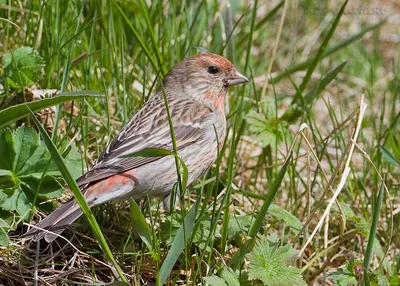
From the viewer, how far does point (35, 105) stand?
3.62 metres

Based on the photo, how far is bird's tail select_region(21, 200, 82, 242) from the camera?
11.7ft

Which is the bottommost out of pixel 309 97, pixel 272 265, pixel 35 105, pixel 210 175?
pixel 210 175

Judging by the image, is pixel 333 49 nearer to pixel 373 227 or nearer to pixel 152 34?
pixel 152 34

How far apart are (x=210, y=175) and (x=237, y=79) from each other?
25.1 inches

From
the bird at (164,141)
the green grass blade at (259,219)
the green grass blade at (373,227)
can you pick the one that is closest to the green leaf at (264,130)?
the bird at (164,141)

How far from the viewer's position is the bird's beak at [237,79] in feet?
15.7

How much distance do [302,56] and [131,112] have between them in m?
2.53

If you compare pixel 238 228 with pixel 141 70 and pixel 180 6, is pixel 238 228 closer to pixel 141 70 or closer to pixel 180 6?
pixel 141 70

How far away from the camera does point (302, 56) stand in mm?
6945

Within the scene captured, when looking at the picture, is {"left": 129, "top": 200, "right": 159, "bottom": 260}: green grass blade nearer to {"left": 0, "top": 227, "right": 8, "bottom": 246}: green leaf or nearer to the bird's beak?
{"left": 0, "top": 227, "right": 8, "bottom": 246}: green leaf

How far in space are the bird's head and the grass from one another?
100mm

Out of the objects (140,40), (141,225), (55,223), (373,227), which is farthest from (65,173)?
(140,40)

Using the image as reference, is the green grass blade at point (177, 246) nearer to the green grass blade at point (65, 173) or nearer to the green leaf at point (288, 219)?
the green grass blade at point (65, 173)

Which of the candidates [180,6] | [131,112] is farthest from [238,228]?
[180,6]
